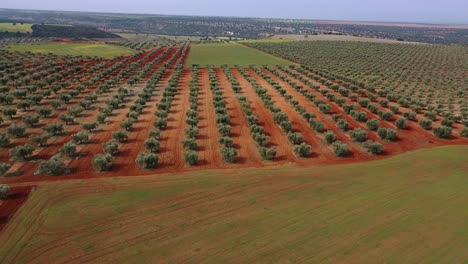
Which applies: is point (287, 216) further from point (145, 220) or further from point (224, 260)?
point (145, 220)

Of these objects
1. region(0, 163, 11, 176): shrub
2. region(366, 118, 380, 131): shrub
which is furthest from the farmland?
region(366, 118, 380, 131): shrub

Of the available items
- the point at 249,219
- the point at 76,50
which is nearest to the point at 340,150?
the point at 249,219

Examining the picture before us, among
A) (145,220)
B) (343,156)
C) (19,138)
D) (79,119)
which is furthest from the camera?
(79,119)

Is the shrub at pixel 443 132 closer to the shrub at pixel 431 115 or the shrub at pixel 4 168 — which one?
the shrub at pixel 431 115

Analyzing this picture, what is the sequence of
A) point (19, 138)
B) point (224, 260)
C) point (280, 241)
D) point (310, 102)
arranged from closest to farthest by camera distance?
point (224, 260), point (280, 241), point (19, 138), point (310, 102)

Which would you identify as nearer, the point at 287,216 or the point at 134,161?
the point at 287,216

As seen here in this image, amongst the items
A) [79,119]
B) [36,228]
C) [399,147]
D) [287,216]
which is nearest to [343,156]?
[399,147]
